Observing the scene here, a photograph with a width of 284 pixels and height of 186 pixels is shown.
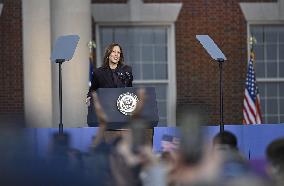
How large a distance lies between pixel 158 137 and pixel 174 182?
536cm

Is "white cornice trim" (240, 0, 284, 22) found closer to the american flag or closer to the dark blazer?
the american flag

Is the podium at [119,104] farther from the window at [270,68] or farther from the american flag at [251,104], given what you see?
the window at [270,68]

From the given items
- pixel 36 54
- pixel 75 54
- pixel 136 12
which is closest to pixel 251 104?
pixel 136 12

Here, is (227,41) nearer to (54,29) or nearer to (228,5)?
(228,5)

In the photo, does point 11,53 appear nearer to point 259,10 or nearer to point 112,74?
point 259,10

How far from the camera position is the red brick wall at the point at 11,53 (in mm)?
14836

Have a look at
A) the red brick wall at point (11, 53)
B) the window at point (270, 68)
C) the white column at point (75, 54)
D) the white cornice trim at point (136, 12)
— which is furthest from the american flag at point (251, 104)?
the red brick wall at point (11, 53)

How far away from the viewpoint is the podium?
316 inches

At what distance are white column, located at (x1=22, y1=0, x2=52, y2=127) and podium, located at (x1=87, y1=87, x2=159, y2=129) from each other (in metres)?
5.50

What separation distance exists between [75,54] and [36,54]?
704 mm

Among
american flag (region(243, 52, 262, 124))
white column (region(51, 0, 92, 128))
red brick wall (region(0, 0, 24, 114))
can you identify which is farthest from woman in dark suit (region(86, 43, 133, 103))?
red brick wall (region(0, 0, 24, 114))

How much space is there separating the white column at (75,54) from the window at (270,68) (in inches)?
150

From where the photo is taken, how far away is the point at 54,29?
13.8 metres

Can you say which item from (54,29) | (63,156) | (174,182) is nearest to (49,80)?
(54,29)
